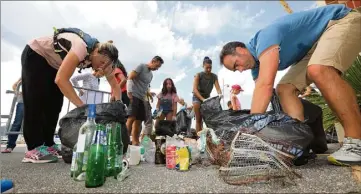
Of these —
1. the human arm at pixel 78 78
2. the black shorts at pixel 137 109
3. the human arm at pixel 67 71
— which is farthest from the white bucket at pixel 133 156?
the human arm at pixel 78 78

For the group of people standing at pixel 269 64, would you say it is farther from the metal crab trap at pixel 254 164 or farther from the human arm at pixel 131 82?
the human arm at pixel 131 82

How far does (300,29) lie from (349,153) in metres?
0.91

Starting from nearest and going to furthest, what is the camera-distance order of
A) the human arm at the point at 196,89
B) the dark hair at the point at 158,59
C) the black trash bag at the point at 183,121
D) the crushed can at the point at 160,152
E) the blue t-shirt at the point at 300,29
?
the blue t-shirt at the point at 300,29 < the crushed can at the point at 160,152 < the dark hair at the point at 158,59 < the human arm at the point at 196,89 < the black trash bag at the point at 183,121

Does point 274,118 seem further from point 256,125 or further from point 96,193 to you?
point 96,193

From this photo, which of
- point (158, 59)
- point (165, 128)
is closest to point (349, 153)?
point (158, 59)

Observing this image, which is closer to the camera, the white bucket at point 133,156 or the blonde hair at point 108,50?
the blonde hair at point 108,50

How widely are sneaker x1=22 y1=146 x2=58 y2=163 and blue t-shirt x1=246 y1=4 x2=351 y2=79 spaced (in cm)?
189

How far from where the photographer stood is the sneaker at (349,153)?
1.42 m

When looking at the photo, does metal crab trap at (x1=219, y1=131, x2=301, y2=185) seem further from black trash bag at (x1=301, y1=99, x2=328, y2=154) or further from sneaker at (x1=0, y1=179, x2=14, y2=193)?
black trash bag at (x1=301, y1=99, x2=328, y2=154)

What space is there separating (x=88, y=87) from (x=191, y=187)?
11.6 feet

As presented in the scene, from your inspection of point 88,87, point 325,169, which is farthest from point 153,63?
point 325,169

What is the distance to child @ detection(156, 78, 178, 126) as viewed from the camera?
15.8ft

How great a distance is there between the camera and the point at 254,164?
125 cm

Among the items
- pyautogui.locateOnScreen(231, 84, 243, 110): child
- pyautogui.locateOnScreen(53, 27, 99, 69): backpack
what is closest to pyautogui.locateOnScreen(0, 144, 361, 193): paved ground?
pyautogui.locateOnScreen(53, 27, 99, 69): backpack
